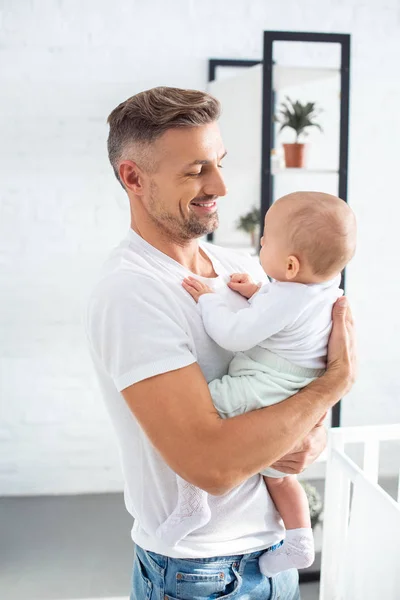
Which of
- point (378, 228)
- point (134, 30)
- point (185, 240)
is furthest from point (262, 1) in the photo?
point (185, 240)

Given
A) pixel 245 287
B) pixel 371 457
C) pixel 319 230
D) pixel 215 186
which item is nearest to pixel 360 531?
pixel 371 457

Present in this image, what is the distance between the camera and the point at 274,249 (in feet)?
4.06

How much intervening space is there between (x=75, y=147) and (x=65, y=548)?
70.7 inches

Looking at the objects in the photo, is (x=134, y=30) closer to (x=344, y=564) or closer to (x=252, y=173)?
(x=252, y=173)

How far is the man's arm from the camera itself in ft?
3.37

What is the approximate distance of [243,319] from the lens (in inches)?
46.2

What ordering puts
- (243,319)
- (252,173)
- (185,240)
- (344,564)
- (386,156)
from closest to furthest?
(243,319), (185,240), (344,564), (252,173), (386,156)

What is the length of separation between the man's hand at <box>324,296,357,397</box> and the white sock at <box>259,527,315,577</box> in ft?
0.96

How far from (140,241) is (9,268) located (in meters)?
2.27

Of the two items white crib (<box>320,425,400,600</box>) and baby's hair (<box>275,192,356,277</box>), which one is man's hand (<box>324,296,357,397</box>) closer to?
baby's hair (<box>275,192,356,277</box>)

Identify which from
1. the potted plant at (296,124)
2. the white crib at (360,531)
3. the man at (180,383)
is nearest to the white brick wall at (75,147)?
the potted plant at (296,124)

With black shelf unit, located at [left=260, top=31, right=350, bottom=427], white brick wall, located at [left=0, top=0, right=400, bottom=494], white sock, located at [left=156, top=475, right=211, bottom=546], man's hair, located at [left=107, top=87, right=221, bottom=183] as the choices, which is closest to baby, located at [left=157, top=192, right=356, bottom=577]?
white sock, located at [left=156, top=475, right=211, bottom=546]

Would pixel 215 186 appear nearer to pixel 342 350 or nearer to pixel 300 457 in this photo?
pixel 342 350

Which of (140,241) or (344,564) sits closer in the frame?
(140,241)
